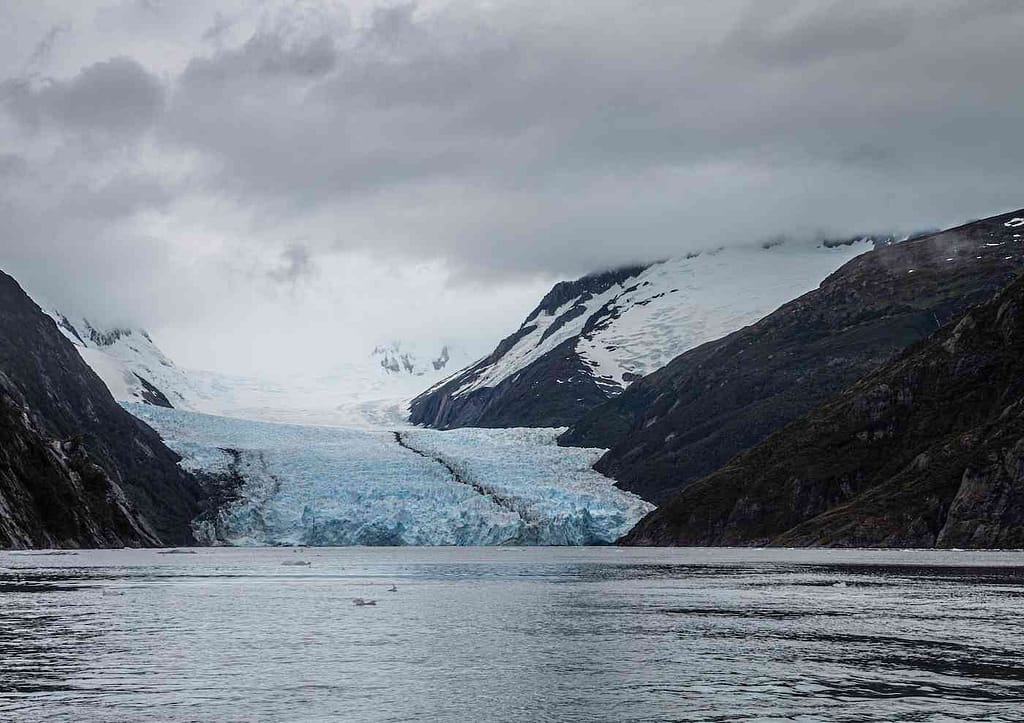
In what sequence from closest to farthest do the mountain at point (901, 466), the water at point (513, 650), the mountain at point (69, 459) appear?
the water at point (513, 650) → the mountain at point (69, 459) → the mountain at point (901, 466)

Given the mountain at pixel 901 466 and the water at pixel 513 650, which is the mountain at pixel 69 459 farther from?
the mountain at pixel 901 466

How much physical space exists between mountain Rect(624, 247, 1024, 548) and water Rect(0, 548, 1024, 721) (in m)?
54.5

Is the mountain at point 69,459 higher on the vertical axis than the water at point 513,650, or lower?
higher

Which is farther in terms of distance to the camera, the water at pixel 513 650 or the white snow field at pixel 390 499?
the white snow field at pixel 390 499

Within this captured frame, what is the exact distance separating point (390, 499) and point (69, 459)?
44888 millimetres

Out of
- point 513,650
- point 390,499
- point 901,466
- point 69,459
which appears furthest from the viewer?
point 390,499

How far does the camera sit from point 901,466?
151375 millimetres

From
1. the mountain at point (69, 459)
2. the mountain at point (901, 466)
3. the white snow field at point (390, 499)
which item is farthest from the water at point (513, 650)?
the white snow field at point (390, 499)

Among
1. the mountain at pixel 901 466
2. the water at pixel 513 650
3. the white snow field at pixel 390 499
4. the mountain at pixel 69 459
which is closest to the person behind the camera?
the water at pixel 513 650

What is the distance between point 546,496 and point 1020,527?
65641mm

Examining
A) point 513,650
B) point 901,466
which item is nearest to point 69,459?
point 901,466

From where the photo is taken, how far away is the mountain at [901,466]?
128 m

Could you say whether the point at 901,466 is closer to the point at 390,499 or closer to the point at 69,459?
the point at 390,499

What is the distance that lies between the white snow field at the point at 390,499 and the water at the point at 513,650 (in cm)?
8550
